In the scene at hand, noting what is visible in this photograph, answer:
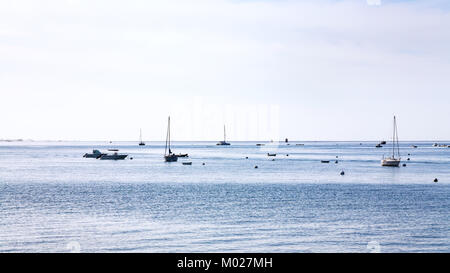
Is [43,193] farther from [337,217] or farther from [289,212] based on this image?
[337,217]

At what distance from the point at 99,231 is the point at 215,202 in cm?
1713

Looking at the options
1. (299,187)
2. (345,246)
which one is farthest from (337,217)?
(299,187)

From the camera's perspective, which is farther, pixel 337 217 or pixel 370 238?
pixel 337 217

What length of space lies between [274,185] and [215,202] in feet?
65.3

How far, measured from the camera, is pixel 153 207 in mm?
45844

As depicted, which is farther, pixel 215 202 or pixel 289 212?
pixel 215 202

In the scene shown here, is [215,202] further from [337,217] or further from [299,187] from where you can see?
[299,187]

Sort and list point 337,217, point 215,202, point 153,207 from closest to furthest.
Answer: point 337,217
point 153,207
point 215,202
